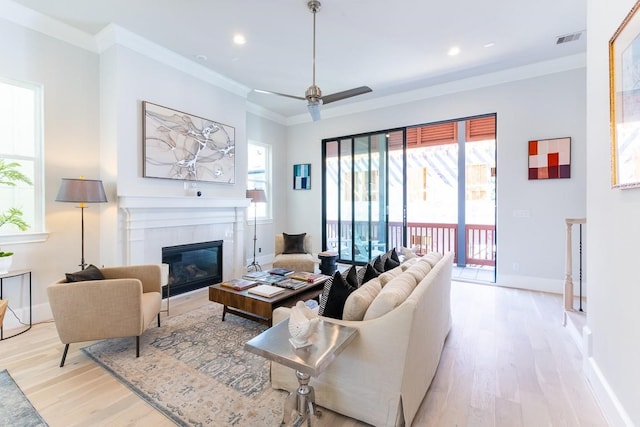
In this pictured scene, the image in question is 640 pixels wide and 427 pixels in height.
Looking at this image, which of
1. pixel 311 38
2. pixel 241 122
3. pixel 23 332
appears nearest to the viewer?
pixel 23 332

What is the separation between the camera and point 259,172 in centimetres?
621

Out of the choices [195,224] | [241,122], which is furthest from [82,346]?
[241,122]

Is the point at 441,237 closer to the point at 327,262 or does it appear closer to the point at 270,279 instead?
the point at 327,262

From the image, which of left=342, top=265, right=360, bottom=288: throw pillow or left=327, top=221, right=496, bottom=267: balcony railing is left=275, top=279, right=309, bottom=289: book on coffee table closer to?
left=342, top=265, right=360, bottom=288: throw pillow

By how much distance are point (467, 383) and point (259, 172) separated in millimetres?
5197

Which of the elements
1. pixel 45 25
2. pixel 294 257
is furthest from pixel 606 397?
pixel 45 25

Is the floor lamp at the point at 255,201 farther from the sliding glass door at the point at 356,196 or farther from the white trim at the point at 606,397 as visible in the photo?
the white trim at the point at 606,397

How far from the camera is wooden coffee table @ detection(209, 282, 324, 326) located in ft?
8.93

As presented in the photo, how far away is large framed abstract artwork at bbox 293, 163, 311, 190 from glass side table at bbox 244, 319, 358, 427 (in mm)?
4899

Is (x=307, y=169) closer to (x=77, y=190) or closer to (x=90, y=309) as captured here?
(x=77, y=190)

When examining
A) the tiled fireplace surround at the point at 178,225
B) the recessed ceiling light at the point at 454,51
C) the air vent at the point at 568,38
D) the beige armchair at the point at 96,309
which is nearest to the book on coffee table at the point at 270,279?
the beige armchair at the point at 96,309

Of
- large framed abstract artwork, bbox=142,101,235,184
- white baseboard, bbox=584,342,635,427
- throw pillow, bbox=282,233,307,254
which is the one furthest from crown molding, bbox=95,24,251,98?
Result: white baseboard, bbox=584,342,635,427

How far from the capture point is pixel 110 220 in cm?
355

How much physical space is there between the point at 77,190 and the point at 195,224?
156 centimetres
